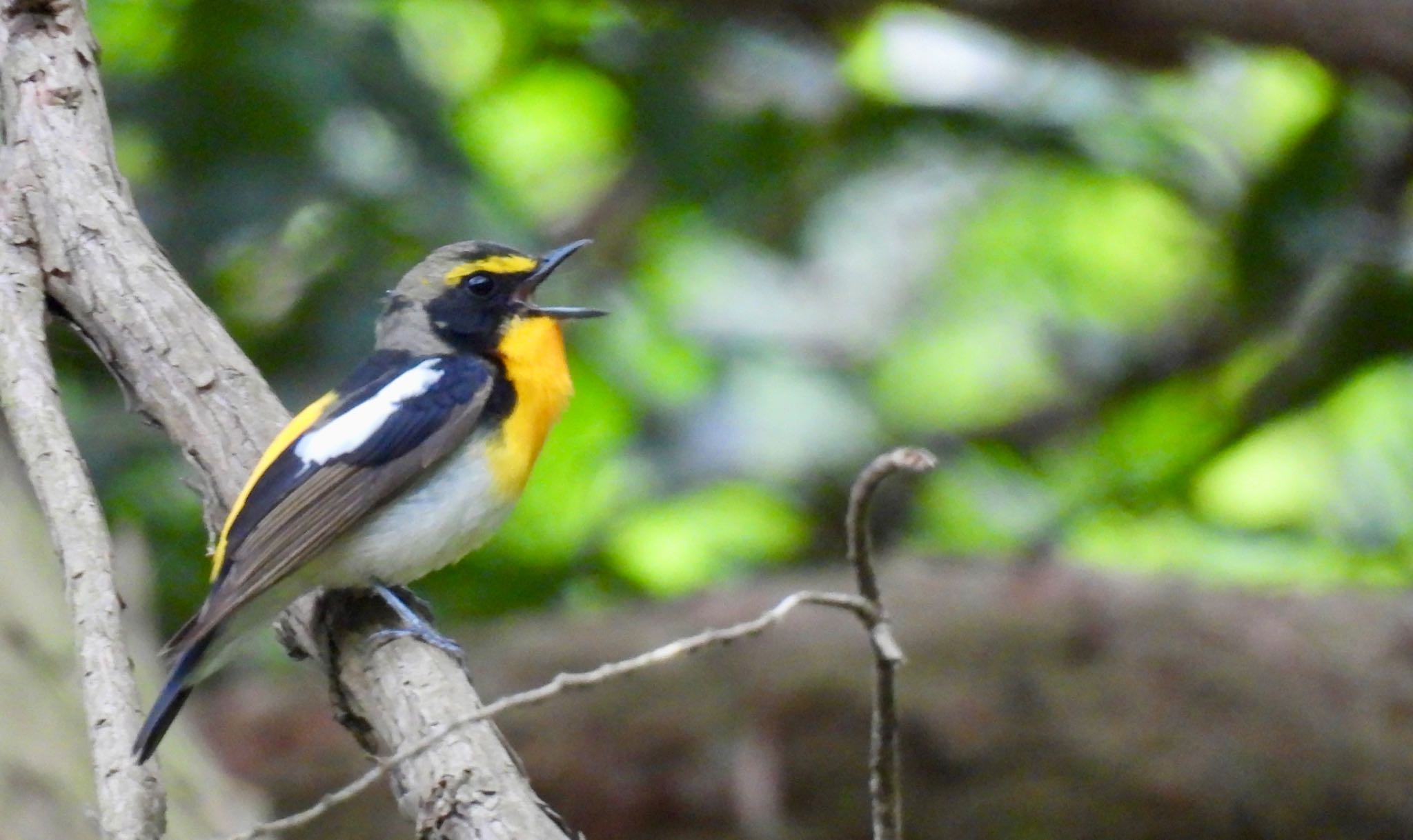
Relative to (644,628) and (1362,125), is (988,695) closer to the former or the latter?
(644,628)

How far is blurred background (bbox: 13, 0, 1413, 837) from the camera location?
4.91m

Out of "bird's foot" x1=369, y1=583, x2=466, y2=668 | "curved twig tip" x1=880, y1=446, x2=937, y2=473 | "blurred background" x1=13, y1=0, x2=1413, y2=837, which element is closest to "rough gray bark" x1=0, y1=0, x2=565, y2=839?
"bird's foot" x1=369, y1=583, x2=466, y2=668

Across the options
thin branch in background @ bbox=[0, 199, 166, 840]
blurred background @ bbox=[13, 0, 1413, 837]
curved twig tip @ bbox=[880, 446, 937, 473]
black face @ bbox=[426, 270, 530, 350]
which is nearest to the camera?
curved twig tip @ bbox=[880, 446, 937, 473]

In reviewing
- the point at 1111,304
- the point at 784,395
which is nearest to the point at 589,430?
the point at 784,395

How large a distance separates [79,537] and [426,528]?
2.88ft

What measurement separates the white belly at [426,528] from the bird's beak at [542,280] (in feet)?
1.46

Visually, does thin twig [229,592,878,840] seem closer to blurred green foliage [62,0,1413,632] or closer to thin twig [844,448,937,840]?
thin twig [844,448,937,840]

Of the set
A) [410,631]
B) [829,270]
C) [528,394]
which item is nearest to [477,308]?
[528,394]

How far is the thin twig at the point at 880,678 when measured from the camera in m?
1.91

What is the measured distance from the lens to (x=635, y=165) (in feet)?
20.5

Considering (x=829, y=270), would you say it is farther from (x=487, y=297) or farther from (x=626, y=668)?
(x=626, y=668)

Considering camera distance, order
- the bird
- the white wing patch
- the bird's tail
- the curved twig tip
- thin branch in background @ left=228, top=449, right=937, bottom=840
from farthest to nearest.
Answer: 1. the white wing patch
2. the bird
3. the bird's tail
4. thin branch in background @ left=228, top=449, right=937, bottom=840
5. the curved twig tip

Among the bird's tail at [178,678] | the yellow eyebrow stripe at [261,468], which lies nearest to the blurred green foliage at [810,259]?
the yellow eyebrow stripe at [261,468]

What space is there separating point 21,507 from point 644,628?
71.3 inches
